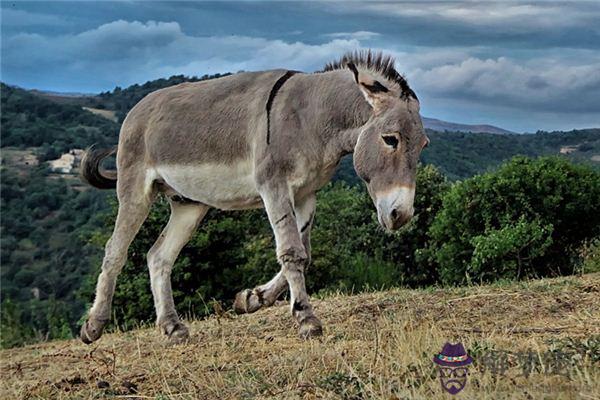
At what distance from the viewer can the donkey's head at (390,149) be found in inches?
288

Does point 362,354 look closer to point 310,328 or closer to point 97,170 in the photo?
point 310,328

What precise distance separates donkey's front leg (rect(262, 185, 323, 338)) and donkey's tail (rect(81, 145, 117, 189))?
337 centimetres

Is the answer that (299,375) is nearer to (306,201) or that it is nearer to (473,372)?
(473,372)

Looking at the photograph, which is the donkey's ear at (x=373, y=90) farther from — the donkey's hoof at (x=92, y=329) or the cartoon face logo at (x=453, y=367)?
the donkey's hoof at (x=92, y=329)

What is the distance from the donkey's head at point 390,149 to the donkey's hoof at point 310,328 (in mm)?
1093

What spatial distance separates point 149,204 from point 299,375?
4195mm

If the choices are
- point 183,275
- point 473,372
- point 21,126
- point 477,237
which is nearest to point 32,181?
point 21,126

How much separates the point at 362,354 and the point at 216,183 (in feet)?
9.83

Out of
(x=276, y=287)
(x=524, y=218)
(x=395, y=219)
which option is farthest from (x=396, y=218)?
(x=524, y=218)

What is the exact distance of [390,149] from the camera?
7.41 metres

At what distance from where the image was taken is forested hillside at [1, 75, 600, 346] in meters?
21.1

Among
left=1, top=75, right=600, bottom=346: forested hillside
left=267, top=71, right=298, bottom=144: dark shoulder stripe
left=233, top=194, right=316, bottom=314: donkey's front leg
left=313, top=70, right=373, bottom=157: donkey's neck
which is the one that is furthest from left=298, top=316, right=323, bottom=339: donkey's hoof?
left=1, top=75, right=600, bottom=346: forested hillside

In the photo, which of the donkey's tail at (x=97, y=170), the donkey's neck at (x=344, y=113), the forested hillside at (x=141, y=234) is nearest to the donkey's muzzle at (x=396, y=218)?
the donkey's neck at (x=344, y=113)

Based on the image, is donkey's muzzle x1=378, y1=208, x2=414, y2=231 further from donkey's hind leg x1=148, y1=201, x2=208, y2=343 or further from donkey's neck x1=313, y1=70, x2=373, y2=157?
donkey's hind leg x1=148, y1=201, x2=208, y2=343
